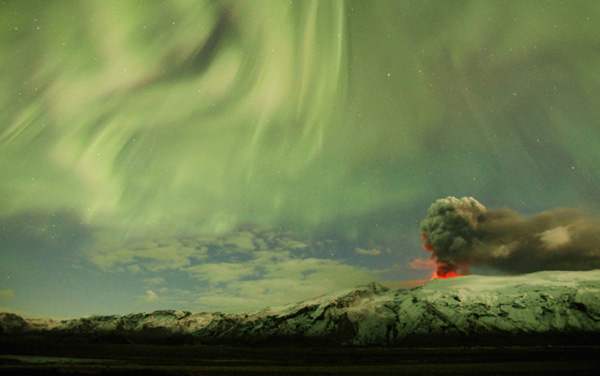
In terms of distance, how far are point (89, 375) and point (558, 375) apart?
3550 inches

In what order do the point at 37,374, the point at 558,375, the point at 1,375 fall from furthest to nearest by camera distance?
the point at 558,375
the point at 37,374
the point at 1,375

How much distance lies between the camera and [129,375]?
6638 cm

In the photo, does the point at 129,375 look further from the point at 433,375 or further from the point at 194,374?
the point at 433,375

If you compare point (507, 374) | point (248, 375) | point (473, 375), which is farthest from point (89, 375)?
point (507, 374)

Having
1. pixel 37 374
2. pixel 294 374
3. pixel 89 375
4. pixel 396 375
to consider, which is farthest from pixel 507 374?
pixel 37 374

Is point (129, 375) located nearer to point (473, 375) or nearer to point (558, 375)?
point (473, 375)

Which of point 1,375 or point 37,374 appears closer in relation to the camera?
point 1,375

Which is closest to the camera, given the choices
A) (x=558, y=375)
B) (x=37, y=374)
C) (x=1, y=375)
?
(x=1, y=375)

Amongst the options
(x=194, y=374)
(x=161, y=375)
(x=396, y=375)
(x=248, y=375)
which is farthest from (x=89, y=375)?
(x=396, y=375)

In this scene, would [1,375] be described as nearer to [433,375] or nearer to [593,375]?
[433,375]

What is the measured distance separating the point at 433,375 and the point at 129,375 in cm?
5897

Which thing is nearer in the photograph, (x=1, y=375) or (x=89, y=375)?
(x=1, y=375)

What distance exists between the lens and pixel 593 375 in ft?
221

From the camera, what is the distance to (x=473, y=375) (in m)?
70.2
